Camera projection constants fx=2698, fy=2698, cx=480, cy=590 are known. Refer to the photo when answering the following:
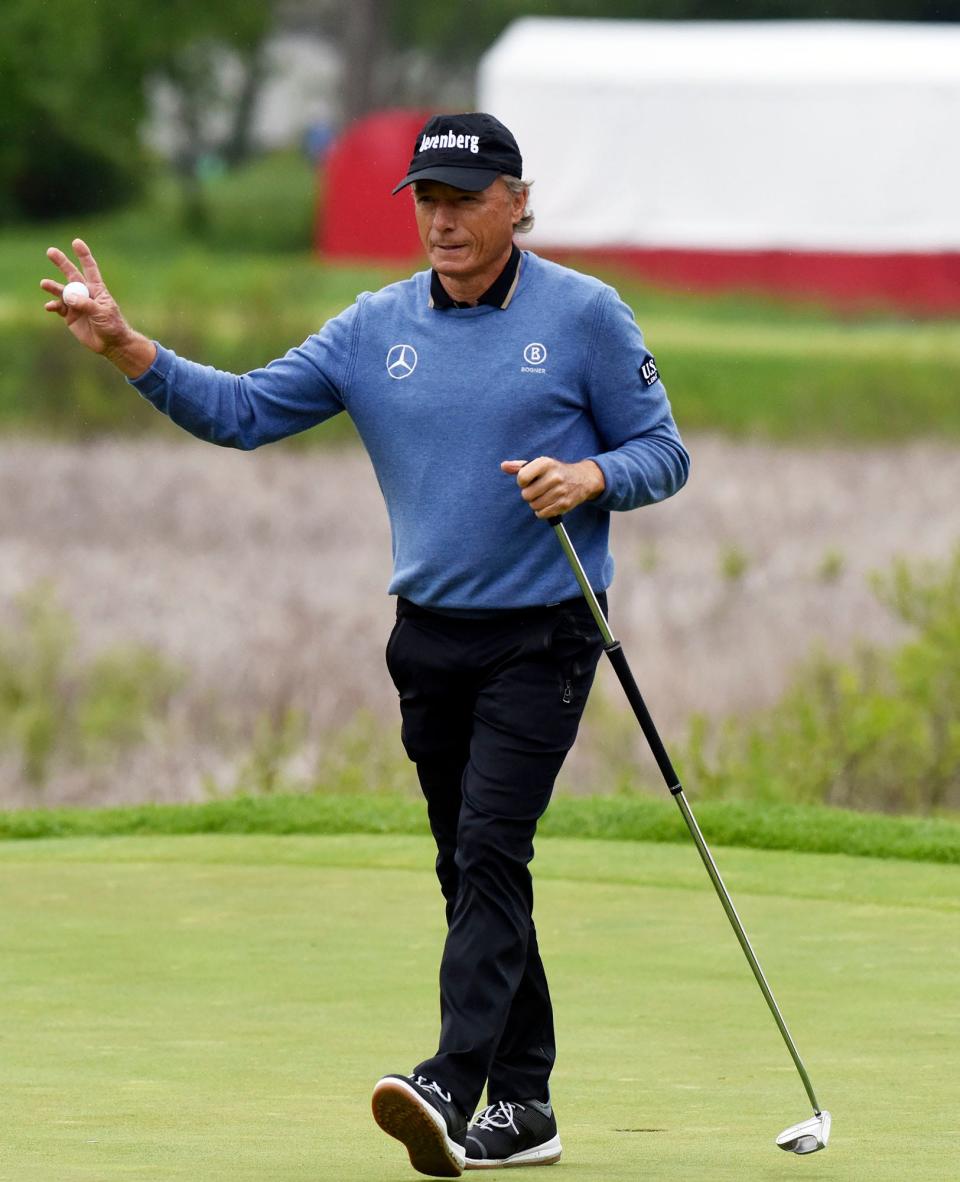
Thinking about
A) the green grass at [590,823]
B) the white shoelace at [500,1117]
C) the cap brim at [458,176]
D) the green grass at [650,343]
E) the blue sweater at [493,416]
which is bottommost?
the white shoelace at [500,1117]

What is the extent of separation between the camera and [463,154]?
172 inches

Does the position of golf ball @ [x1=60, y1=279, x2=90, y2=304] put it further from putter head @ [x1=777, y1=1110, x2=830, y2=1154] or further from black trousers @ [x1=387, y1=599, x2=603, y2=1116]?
putter head @ [x1=777, y1=1110, x2=830, y2=1154]

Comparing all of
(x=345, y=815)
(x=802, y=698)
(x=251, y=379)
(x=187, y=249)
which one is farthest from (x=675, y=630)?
(x=187, y=249)

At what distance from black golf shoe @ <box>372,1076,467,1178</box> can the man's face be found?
4.25 ft

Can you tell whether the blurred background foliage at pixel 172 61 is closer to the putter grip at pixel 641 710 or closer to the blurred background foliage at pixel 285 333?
the blurred background foliage at pixel 285 333

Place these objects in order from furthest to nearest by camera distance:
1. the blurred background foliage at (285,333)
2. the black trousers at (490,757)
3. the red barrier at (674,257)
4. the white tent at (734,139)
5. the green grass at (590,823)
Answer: the white tent at (734,139) → the red barrier at (674,257) → the blurred background foliage at (285,333) → the green grass at (590,823) → the black trousers at (490,757)

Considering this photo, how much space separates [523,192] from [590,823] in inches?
150

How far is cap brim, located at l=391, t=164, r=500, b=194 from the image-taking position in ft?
14.2

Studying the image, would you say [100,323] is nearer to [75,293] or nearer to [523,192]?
[75,293]

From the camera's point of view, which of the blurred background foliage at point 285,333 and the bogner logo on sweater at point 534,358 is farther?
the blurred background foliage at point 285,333

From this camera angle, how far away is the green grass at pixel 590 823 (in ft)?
25.3

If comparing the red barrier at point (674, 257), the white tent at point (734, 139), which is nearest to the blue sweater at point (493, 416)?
the red barrier at point (674, 257)

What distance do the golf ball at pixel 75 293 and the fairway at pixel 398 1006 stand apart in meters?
1.34

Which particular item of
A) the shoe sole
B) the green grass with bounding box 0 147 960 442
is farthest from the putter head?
the green grass with bounding box 0 147 960 442
